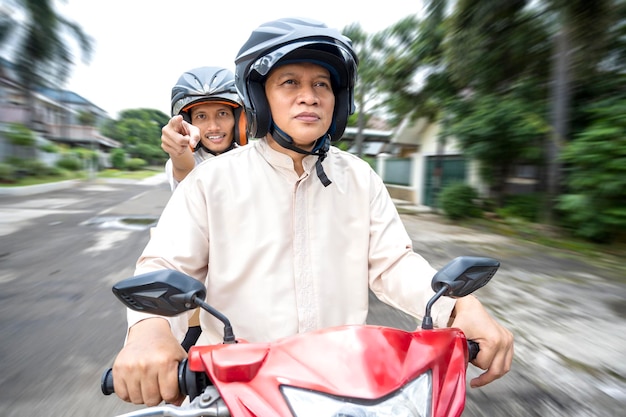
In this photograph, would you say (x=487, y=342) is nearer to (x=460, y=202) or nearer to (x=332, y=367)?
(x=332, y=367)

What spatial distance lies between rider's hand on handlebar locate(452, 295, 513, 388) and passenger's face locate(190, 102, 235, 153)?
2.28m

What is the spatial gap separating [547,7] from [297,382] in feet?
33.4

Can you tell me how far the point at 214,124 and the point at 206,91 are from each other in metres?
0.27

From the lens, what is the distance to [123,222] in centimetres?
952

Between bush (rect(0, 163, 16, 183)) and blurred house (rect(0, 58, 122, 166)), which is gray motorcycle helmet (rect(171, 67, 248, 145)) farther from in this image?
blurred house (rect(0, 58, 122, 166))

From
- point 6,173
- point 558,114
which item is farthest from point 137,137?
point 558,114

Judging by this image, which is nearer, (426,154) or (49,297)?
(49,297)

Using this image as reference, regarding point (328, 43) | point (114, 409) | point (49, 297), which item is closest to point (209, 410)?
point (328, 43)

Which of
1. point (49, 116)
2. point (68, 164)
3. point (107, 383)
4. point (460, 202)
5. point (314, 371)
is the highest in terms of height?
point (49, 116)

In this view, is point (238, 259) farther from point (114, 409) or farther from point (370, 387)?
point (114, 409)

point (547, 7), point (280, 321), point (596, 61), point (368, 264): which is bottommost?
point (280, 321)

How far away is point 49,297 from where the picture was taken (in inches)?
174

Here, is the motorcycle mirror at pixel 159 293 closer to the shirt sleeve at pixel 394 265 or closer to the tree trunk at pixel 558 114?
the shirt sleeve at pixel 394 265

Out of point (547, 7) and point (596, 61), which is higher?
point (547, 7)
